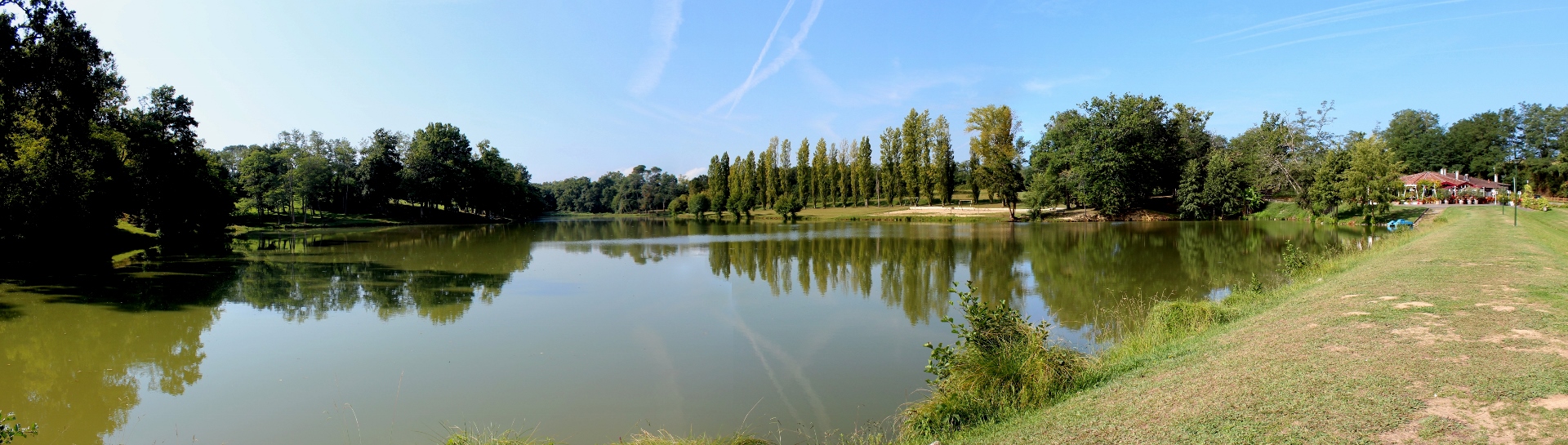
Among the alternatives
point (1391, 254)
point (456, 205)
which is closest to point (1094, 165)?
point (1391, 254)

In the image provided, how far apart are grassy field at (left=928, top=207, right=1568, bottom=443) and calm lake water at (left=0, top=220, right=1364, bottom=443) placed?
1.95 m

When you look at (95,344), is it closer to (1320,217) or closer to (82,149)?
(82,149)

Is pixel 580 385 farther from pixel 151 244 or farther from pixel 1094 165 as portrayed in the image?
pixel 1094 165

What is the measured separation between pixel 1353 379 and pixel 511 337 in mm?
9805

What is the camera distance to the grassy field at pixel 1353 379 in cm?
375

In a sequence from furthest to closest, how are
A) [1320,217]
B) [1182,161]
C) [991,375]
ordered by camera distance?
[1182,161], [1320,217], [991,375]

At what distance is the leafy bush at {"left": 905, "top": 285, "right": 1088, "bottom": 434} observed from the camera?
17.7 ft

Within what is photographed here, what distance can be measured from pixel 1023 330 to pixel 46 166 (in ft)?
96.6

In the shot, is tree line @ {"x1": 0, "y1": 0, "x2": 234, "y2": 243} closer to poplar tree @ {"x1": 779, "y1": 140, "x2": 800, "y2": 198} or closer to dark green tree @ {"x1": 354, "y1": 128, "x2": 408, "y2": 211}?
dark green tree @ {"x1": 354, "y1": 128, "x2": 408, "y2": 211}

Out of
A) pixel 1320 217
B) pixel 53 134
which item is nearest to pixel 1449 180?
pixel 1320 217

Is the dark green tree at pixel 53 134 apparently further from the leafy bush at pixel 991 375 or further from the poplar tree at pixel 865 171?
the poplar tree at pixel 865 171

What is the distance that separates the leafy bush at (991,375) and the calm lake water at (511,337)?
666mm

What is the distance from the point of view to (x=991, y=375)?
588 cm

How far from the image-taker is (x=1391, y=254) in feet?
48.1
